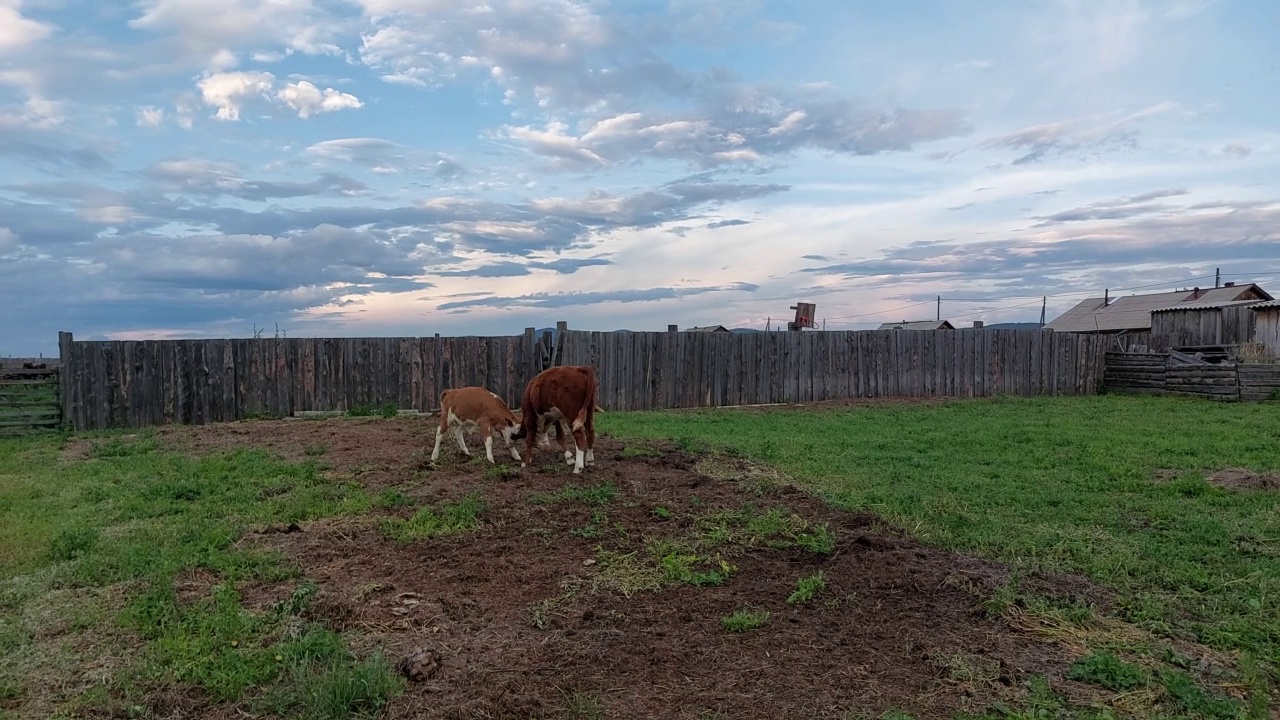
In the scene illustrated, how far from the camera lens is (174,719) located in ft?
11.9

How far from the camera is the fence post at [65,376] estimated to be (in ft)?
44.8

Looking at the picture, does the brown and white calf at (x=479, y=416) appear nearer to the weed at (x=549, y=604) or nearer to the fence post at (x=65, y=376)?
the weed at (x=549, y=604)

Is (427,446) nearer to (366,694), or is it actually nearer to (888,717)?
(366,694)

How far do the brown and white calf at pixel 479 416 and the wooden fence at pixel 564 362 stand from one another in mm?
6051

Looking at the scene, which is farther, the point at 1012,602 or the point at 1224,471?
the point at 1224,471

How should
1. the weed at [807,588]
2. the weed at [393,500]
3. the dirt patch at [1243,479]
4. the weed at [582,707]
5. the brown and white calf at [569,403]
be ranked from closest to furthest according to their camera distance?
1. the weed at [582,707]
2. the weed at [807,588]
3. the weed at [393,500]
4. the dirt patch at [1243,479]
5. the brown and white calf at [569,403]

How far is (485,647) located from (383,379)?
1196cm

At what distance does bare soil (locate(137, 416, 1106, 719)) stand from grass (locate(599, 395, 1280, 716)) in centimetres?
58

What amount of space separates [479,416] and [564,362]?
21.6 ft

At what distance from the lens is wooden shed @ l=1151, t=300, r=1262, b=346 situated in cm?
2514

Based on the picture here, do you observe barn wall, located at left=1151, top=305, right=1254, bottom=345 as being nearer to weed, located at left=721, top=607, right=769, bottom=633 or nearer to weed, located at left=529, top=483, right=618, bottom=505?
weed, located at left=529, top=483, right=618, bottom=505

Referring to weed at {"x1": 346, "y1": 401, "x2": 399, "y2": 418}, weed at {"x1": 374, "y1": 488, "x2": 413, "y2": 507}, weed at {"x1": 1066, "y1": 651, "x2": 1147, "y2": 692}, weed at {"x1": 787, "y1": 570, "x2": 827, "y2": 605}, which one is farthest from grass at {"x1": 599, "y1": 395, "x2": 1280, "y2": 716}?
weed at {"x1": 346, "y1": 401, "x2": 399, "y2": 418}

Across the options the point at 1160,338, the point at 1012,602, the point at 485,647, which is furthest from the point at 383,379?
the point at 1160,338

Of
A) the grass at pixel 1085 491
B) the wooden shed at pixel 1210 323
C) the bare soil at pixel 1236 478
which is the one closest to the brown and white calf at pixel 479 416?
the grass at pixel 1085 491
